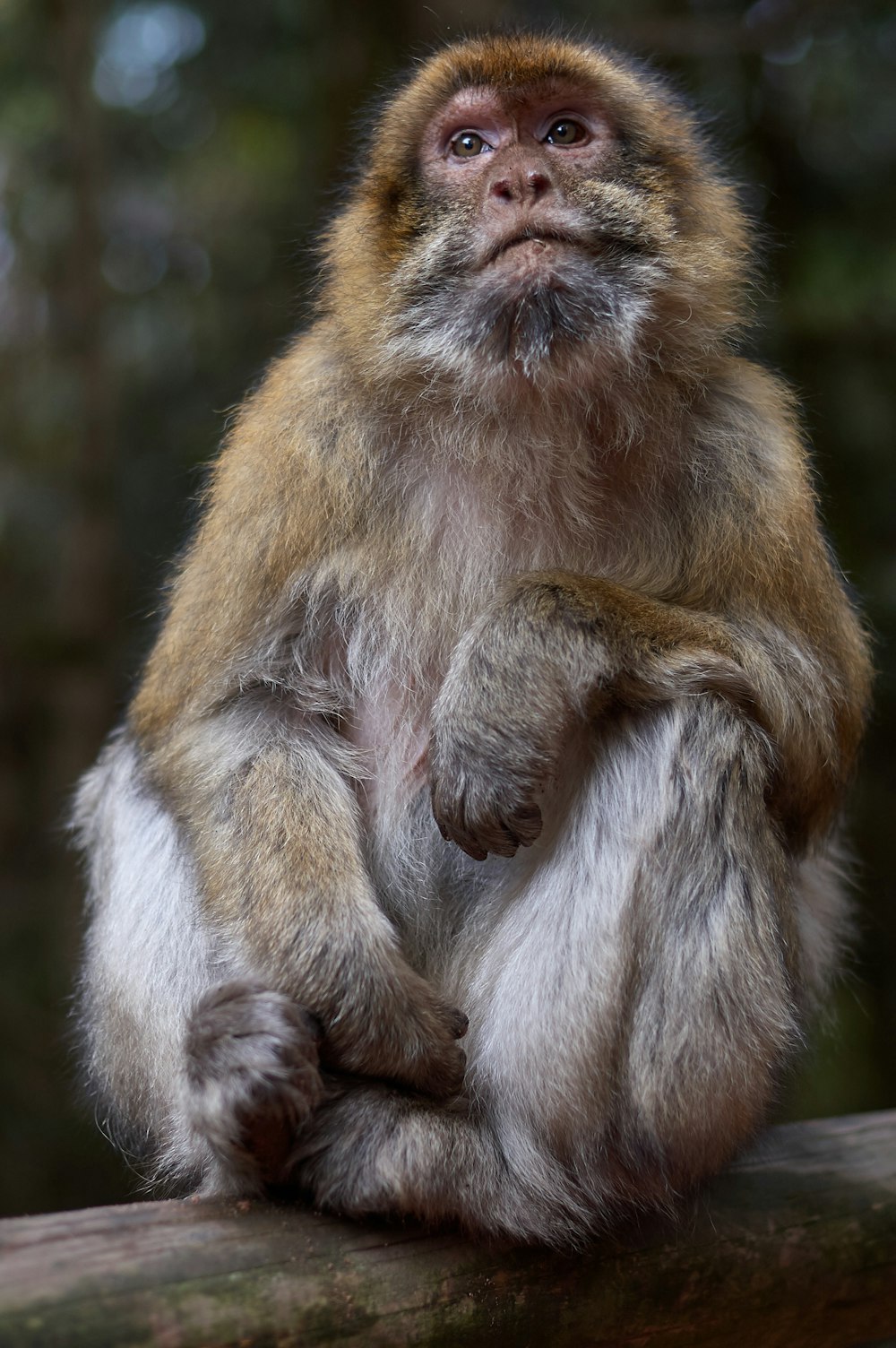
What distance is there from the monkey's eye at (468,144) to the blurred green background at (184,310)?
2500 mm

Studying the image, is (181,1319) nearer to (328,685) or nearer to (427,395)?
(328,685)

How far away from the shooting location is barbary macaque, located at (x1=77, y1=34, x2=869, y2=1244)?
9.01ft

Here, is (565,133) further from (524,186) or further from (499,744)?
(499,744)

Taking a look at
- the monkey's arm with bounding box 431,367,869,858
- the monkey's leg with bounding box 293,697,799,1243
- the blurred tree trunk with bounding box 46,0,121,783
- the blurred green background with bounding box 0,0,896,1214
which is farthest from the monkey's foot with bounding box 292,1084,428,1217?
A: the blurred tree trunk with bounding box 46,0,121,783

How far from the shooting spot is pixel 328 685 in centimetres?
330

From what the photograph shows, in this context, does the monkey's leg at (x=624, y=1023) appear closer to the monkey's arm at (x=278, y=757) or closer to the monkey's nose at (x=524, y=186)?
the monkey's arm at (x=278, y=757)

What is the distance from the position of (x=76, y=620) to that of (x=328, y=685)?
4.33 meters

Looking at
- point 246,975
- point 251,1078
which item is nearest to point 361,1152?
point 251,1078

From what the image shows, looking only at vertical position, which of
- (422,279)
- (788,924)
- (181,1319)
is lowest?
(181,1319)

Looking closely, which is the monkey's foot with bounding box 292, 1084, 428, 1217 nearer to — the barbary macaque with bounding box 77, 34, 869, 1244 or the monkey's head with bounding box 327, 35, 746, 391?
the barbary macaque with bounding box 77, 34, 869, 1244

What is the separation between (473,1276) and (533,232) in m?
2.17

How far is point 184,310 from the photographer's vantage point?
8.20 meters

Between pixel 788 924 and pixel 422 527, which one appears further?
pixel 422 527

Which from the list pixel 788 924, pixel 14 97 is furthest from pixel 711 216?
pixel 14 97
